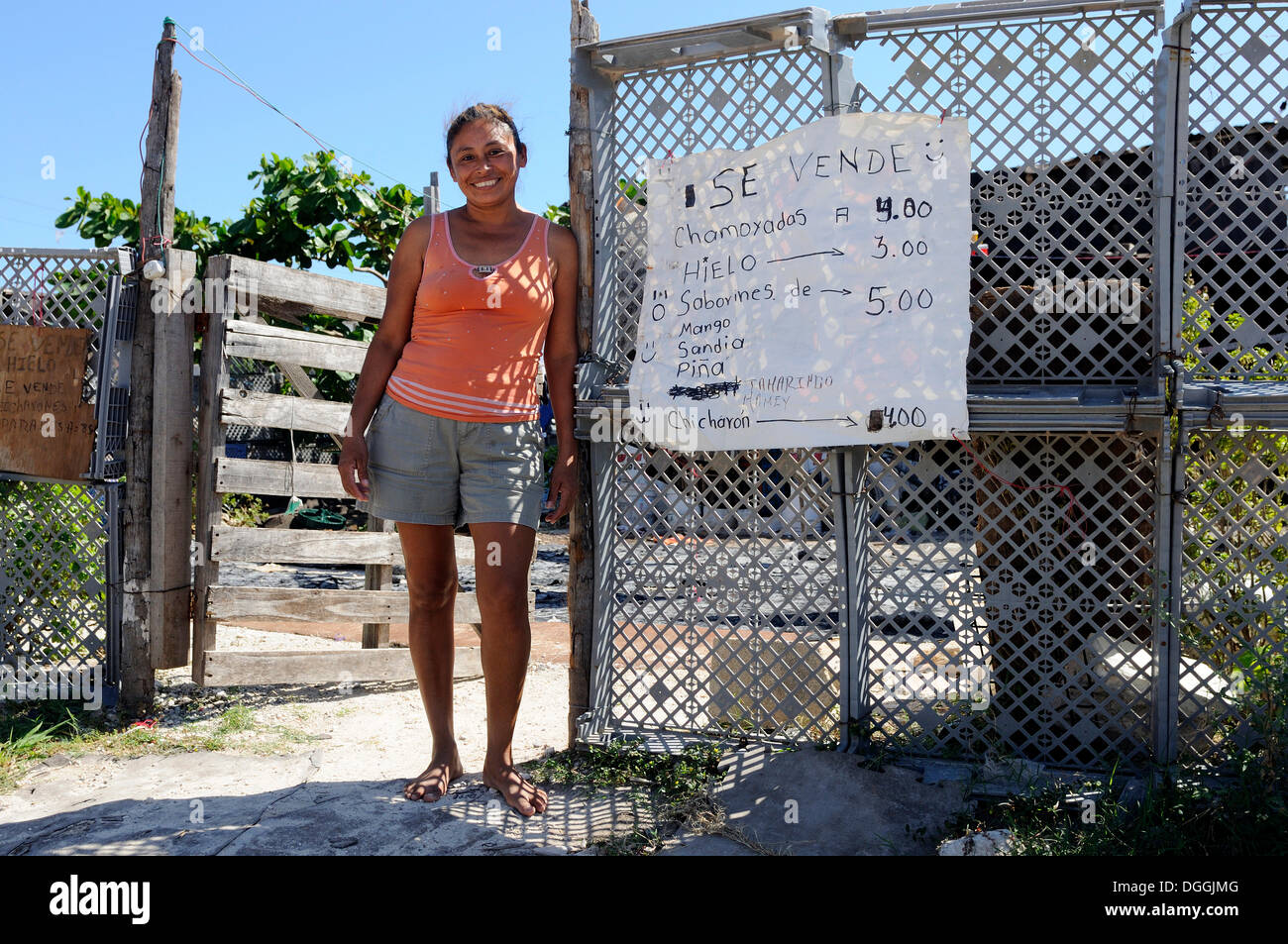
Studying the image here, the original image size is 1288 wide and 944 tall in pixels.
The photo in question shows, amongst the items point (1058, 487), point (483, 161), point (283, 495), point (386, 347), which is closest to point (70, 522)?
point (283, 495)

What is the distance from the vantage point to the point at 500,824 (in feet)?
11.3

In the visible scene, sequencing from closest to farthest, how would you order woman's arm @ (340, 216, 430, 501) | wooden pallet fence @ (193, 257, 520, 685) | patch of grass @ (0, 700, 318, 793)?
woman's arm @ (340, 216, 430, 501) < patch of grass @ (0, 700, 318, 793) < wooden pallet fence @ (193, 257, 520, 685)

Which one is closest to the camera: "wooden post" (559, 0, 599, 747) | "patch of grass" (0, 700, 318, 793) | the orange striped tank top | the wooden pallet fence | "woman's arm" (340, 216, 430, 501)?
the orange striped tank top

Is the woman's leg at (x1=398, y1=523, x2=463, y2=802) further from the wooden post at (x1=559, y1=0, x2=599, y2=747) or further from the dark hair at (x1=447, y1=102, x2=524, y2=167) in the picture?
the dark hair at (x1=447, y1=102, x2=524, y2=167)

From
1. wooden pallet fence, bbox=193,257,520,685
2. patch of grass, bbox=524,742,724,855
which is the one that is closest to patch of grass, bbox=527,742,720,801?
patch of grass, bbox=524,742,724,855

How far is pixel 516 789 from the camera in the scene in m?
3.60

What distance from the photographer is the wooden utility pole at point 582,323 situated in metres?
4.05

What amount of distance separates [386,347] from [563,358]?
27.5 inches

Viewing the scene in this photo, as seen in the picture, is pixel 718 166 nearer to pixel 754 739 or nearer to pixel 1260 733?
pixel 754 739

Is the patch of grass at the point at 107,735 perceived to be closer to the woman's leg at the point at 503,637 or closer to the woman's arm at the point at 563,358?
the woman's leg at the point at 503,637

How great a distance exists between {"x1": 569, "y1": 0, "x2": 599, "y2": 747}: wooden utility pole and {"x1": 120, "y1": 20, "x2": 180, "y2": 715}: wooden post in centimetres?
243

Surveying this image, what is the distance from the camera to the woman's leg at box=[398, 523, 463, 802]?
3.69 meters

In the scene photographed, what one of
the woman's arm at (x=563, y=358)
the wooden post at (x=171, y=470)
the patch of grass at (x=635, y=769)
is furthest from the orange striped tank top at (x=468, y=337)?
the wooden post at (x=171, y=470)

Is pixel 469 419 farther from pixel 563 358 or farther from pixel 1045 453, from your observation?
pixel 1045 453
